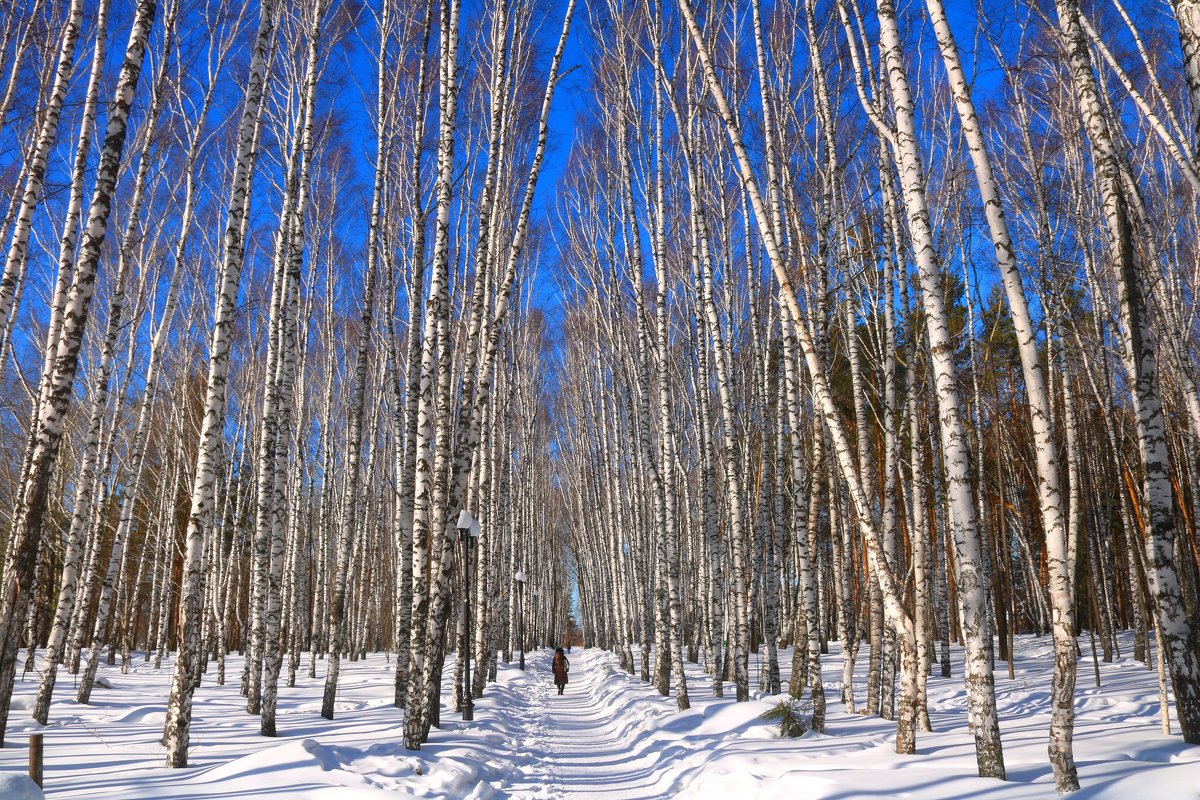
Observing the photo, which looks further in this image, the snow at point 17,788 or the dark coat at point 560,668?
the dark coat at point 560,668

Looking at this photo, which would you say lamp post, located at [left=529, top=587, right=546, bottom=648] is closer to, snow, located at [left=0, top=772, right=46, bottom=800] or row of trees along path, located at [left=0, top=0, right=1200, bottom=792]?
row of trees along path, located at [left=0, top=0, right=1200, bottom=792]

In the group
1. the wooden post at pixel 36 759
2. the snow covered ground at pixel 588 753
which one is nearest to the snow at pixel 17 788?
the wooden post at pixel 36 759

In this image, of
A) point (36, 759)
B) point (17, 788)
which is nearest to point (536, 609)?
point (36, 759)

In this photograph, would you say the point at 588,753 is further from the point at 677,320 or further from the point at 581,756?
the point at 677,320

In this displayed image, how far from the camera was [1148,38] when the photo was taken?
9.18 meters

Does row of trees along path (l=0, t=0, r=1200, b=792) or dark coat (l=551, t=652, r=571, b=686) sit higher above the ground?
row of trees along path (l=0, t=0, r=1200, b=792)

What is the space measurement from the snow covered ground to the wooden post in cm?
114

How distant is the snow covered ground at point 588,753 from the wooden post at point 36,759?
1.14 m

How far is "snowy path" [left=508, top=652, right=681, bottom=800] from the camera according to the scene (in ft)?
21.2

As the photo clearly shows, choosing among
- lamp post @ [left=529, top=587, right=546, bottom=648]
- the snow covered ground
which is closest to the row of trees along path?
the snow covered ground

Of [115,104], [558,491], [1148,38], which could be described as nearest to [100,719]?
[115,104]

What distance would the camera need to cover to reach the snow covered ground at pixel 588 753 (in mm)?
4852

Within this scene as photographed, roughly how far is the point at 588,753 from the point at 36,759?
6.14 meters

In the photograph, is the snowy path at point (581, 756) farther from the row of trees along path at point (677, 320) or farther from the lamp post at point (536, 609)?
the lamp post at point (536, 609)
